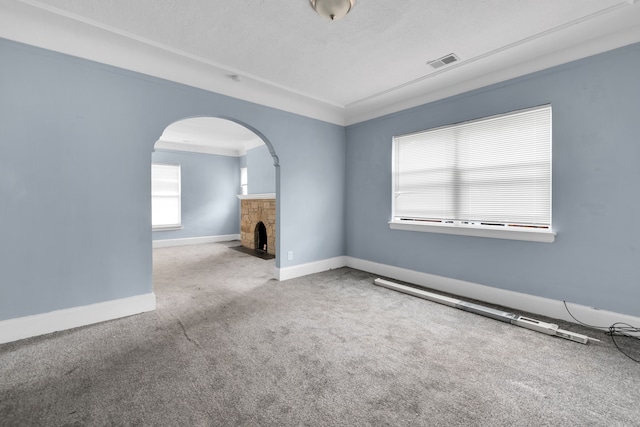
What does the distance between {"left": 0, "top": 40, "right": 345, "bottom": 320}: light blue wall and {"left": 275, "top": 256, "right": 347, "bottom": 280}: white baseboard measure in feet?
5.64

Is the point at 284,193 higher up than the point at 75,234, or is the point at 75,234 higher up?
the point at 284,193

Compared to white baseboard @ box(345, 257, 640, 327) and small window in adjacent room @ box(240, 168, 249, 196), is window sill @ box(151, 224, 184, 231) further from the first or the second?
white baseboard @ box(345, 257, 640, 327)

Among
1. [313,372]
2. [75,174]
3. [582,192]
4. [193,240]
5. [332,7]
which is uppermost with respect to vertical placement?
[332,7]

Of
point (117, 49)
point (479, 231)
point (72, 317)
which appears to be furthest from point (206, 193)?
point (479, 231)

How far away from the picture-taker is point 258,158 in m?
7.25

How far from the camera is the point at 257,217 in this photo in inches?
259

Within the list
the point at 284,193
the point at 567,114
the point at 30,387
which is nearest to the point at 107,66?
the point at 284,193

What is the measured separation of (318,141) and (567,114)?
3025 mm

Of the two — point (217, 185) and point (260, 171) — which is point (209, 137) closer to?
point (260, 171)

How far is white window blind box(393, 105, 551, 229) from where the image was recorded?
2830 mm

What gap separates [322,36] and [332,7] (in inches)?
20.6

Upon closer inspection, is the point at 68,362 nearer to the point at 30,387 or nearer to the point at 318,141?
the point at 30,387

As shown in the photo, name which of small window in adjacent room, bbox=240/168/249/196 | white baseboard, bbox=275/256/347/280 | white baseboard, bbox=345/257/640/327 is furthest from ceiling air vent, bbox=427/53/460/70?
small window in adjacent room, bbox=240/168/249/196

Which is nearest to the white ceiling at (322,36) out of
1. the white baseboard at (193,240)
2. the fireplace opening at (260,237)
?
the fireplace opening at (260,237)
